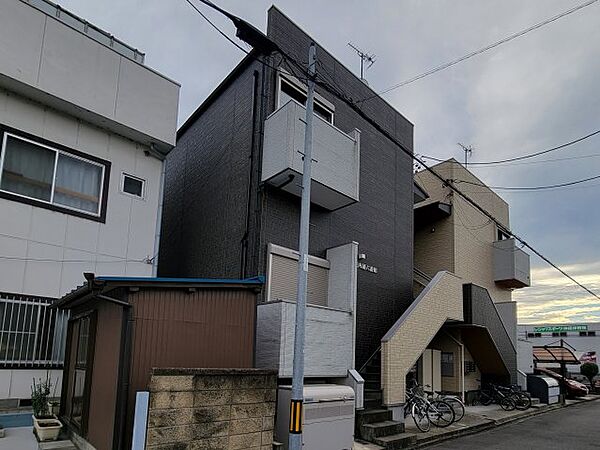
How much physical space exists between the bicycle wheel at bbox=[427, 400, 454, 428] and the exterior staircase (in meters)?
1.41

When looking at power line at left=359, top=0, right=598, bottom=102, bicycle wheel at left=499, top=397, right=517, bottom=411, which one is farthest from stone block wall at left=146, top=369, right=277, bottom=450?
bicycle wheel at left=499, top=397, right=517, bottom=411

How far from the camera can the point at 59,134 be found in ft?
31.6

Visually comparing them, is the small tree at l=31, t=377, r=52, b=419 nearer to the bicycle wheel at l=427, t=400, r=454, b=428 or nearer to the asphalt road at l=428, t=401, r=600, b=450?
the asphalt road at l=428, t=401, r=600, b=450

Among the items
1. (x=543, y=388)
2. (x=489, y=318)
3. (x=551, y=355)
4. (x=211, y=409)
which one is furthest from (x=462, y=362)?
(x=211, y=409)

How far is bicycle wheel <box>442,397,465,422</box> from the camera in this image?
12.5m

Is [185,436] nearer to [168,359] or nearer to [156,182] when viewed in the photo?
[168,359]

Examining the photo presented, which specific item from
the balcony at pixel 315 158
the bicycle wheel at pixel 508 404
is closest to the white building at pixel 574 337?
the bicycle wheel at pixel 508 404

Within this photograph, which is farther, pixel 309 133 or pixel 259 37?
pixel 309 133

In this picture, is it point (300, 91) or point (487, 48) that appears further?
point (300, 91)

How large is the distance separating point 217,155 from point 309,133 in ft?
18.2

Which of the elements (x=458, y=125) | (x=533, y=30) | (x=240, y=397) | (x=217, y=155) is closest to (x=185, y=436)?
(x=240, y=397)

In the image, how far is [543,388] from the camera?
18.6 m

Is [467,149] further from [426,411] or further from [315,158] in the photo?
[426,411]

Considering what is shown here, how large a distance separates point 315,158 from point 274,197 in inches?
48.1
